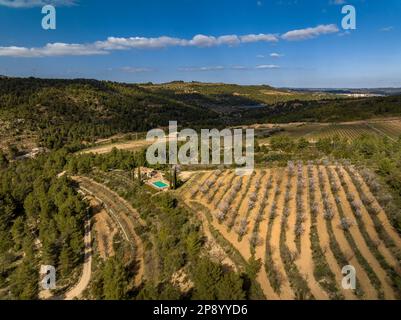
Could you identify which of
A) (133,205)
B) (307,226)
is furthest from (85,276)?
(307,226)

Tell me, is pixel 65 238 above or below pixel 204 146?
below

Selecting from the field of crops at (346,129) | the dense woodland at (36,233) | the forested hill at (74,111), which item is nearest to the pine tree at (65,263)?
the dense woodland at (36,233)

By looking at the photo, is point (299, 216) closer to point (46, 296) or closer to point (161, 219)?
point (161, 219)

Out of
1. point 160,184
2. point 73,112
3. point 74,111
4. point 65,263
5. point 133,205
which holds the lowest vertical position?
point 65,263

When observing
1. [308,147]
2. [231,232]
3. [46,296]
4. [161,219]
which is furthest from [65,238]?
[308,147]

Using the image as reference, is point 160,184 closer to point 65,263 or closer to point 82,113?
point 65,263

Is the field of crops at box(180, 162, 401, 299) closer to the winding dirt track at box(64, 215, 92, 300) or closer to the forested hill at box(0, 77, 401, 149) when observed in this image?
the winding dirt track at box(64, 215, 92, 300)

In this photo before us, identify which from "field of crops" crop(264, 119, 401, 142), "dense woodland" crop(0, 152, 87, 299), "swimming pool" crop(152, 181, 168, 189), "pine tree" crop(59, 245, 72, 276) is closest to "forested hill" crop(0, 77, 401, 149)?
"field of crops" crop(264, 119, 401, 142)

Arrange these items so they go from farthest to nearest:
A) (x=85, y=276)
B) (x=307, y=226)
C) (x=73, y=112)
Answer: (x=73, y=112), (x=307, y=226), (x=85, y=276)
